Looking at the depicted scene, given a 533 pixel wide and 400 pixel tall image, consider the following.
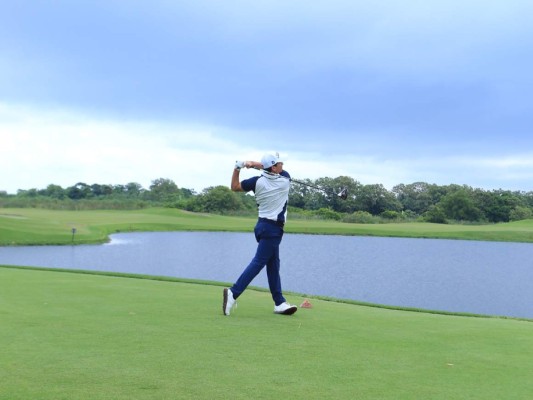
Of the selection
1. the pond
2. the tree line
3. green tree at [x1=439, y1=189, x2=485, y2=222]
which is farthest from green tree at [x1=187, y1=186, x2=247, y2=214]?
the pond

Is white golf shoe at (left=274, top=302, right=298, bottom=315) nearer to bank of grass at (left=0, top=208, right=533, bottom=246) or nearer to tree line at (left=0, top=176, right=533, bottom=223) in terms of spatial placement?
bank of grass at (left=0, top=208, right=533, bottom=246)

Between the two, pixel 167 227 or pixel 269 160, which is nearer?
pixel 269 160

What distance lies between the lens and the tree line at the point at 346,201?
256ft

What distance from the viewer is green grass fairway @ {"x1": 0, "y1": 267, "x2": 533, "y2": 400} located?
3.46 metres

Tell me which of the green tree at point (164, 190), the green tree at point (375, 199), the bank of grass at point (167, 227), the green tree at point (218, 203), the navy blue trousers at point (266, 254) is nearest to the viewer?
the navy blue trousers at point (266, 254)

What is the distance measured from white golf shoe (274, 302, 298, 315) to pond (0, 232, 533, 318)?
948 cm

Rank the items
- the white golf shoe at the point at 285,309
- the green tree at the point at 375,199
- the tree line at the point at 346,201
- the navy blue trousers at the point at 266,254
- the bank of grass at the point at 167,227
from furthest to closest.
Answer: the green tree at the point at 375,199 → the tree line at the point at 346,201 → the bank of grass at the point at 167,227 → the navy blue trousers at the point at 266,254 → the white golf shoe at the point at 285,309

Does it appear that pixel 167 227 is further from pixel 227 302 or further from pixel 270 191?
pixel 227 302

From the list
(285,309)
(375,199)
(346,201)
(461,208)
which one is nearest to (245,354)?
(285,309)

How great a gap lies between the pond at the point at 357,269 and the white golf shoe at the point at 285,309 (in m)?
9.48

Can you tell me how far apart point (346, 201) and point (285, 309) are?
2977 inches

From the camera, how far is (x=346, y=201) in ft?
267

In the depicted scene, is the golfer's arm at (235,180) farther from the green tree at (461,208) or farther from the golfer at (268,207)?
the green tree at (461,208)

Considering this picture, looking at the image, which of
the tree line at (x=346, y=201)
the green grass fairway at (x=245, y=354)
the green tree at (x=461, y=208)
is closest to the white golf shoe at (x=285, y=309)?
the green grass fairway at (x=245, y=354)
